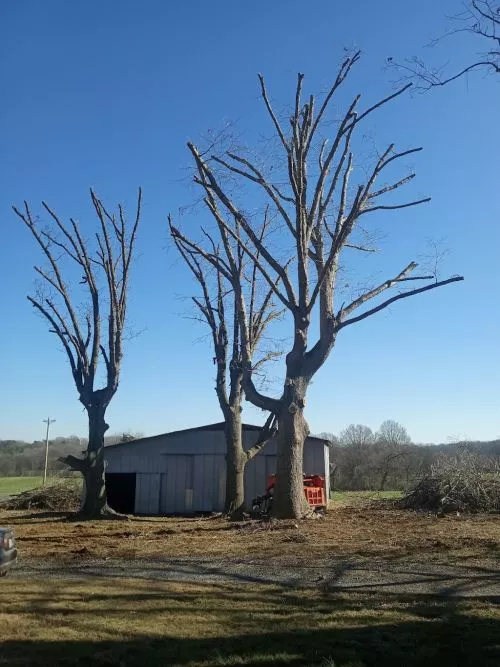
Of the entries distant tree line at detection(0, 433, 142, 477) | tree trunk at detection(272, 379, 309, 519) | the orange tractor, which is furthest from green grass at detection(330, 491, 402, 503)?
distant tree line at detection(0, 433, 142, 477)

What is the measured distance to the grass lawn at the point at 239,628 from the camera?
18.6ft

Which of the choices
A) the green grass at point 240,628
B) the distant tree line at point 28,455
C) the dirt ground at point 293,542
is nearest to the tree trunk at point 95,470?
the dirt ground at point 293,542

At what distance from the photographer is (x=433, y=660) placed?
558 centimetres

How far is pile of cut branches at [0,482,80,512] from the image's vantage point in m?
32.4

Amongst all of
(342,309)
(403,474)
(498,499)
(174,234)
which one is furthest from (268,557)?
(403,474)

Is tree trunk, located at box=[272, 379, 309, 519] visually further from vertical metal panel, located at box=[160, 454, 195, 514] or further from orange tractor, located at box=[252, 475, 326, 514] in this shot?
vertical metal panel, located at box=[160, 454, 195, 514]

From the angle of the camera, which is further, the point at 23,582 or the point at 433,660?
the point at 23,582

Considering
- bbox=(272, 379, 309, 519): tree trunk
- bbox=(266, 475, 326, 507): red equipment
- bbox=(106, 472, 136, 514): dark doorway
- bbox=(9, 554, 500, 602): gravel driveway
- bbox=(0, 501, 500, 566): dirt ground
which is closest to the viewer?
bbox=(9, 554, 500, 602): gravel driveway

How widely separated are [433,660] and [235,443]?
58.4 feet

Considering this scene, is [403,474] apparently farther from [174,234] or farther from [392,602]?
[392,602]

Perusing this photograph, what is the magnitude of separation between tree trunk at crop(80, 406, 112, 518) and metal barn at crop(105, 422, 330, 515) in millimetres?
6016

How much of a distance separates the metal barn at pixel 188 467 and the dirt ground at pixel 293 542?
11.6 m

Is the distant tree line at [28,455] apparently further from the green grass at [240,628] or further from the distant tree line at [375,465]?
the green grass at [240,628]

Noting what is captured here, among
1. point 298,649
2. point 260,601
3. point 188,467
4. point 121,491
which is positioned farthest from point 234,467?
point 298,649
